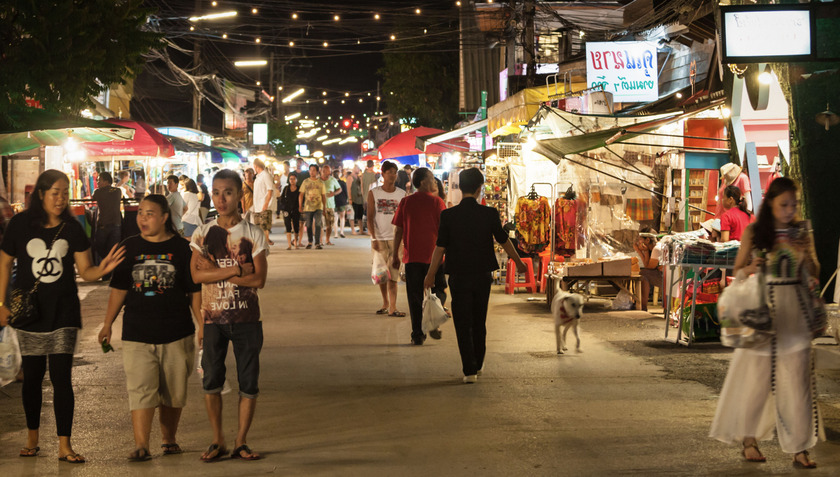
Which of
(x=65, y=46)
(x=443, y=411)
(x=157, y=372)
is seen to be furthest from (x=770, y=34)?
(x=65, y=46)

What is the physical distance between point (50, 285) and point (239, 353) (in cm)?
130

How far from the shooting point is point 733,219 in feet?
35.4

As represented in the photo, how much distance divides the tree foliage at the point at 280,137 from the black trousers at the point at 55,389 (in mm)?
65095

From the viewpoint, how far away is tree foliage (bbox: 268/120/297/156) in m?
70.8

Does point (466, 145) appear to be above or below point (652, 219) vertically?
above

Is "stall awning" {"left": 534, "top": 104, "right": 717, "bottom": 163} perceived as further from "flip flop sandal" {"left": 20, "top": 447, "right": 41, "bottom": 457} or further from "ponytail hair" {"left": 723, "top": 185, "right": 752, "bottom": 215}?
"flip flop sandal" {"left": 20, "top": 447, "right": 41, "bottom": 457}

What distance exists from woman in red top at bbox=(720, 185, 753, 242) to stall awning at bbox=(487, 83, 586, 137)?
4836 millimetres

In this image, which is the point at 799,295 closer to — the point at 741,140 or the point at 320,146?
the point at 741,140

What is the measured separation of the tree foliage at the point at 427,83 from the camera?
146ft

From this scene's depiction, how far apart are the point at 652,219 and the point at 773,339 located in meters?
9.21

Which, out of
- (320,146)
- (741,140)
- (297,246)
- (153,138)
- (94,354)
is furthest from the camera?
(320,146)

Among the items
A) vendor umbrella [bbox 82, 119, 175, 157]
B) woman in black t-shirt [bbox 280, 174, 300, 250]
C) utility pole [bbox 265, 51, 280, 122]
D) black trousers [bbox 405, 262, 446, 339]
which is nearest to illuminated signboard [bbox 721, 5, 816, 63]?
black trousers [bbox 405, 262, 446, 339]

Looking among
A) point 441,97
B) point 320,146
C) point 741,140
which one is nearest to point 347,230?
point 441,97

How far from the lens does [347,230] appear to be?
33.5 m
